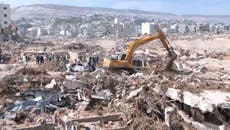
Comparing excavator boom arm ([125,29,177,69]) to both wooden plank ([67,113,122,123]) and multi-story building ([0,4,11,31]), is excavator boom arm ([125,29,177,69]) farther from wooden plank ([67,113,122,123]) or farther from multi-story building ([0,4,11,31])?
multi-story building ([0,4,11,31])

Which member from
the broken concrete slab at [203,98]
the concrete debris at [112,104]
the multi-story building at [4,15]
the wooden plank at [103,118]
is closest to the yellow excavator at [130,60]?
the concrete debris at [112,104]

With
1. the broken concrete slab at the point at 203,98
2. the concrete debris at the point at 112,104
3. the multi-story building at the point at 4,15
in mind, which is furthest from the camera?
the multi-story building at the point at 4,15

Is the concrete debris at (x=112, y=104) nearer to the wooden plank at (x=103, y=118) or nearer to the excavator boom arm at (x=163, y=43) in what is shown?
the wooden plank at (x=103, y=118)

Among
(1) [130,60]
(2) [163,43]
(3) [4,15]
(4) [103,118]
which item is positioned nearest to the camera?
(4) [103,118]

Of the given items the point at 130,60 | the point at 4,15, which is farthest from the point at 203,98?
the point at 4,15

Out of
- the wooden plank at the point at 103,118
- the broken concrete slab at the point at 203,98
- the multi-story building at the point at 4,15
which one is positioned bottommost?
the multi-story building at the point at 4,15

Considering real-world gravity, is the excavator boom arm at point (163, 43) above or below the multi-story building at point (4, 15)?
above

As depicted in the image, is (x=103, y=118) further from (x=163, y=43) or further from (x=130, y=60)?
(x=163, y=43)

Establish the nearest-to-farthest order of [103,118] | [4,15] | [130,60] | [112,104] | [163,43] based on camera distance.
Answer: [103,118] → [112,104] → [163,43] → [130,60] → [4,15]

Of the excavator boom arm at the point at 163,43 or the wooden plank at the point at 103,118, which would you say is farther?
the excavator boom arm at the point at 163,43

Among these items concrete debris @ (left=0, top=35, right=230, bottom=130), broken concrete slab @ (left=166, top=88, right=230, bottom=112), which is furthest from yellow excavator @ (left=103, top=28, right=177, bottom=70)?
broken concrete slab @ (left=166, top=88, right=230, bottom=112)

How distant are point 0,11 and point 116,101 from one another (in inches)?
2212

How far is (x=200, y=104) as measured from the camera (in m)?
11.2

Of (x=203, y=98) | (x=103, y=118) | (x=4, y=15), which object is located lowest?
(x=4, y=15)
